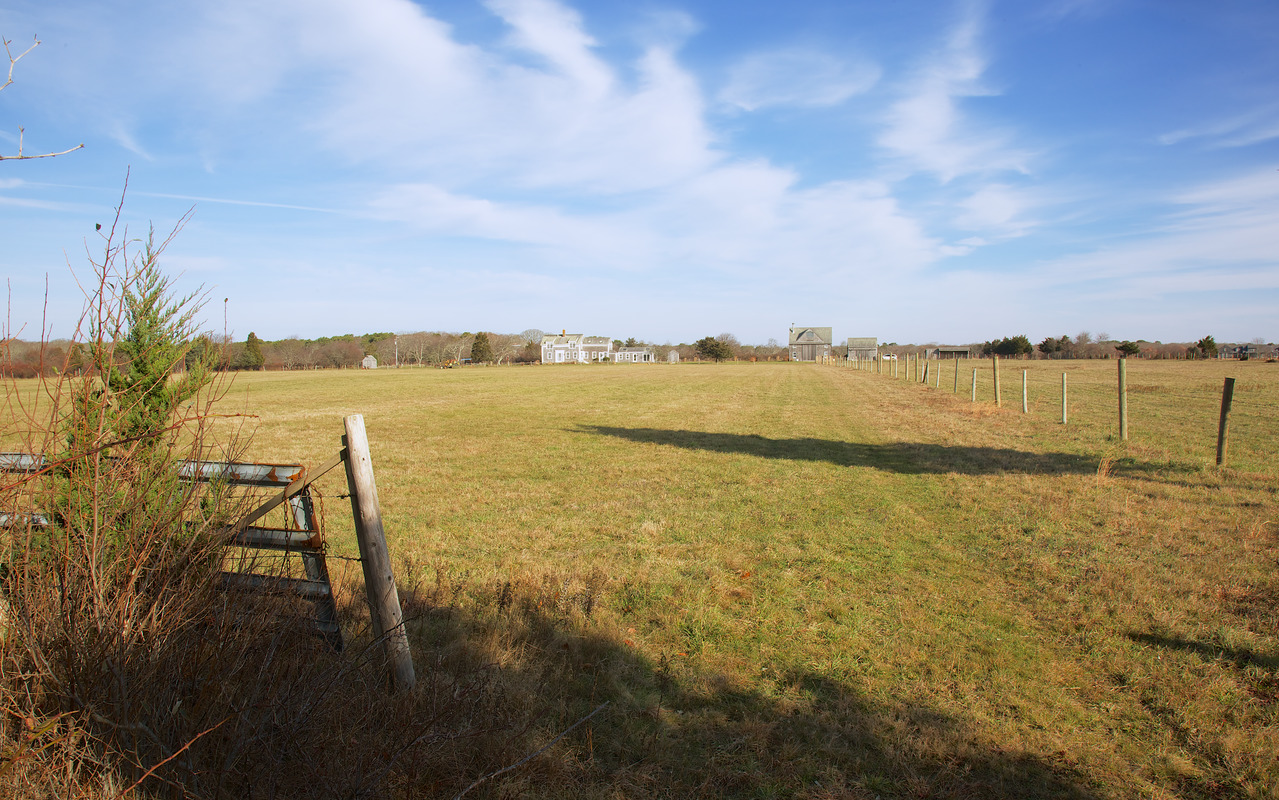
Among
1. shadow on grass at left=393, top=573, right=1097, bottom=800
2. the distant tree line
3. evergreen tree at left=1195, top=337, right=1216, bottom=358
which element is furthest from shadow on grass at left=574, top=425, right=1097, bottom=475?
evergreen tree at left=1195, top=337, right=1216, bottom=358

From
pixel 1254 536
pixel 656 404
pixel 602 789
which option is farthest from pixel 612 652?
pixel 656 404

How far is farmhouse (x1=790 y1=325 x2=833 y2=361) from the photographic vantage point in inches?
5074

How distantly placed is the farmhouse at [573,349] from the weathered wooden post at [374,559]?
461ft

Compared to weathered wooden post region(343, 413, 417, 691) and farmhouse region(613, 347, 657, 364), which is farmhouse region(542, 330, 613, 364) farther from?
weathered wooden post region(343, 413, 417, 691)

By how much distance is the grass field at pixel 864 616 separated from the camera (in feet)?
11.5

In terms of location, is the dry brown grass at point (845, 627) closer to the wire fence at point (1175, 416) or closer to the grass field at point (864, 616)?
the grass field at point (864, 616)

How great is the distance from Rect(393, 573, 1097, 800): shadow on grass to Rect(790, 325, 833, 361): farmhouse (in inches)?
5025

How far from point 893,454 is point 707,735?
10933mm

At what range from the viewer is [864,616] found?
536cm

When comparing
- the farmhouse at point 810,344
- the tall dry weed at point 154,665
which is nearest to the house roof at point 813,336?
the farmhouse at point 810,344

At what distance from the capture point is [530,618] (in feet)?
16.8

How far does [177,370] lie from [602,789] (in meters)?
5.27

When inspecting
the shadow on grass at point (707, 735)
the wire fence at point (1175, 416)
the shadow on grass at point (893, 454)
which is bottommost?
the shadow on grass at point (707, 735)

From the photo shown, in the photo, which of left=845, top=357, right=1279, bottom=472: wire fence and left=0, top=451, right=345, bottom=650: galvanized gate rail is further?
left=845, top=357, right=1279, bottom=472: wire fence
